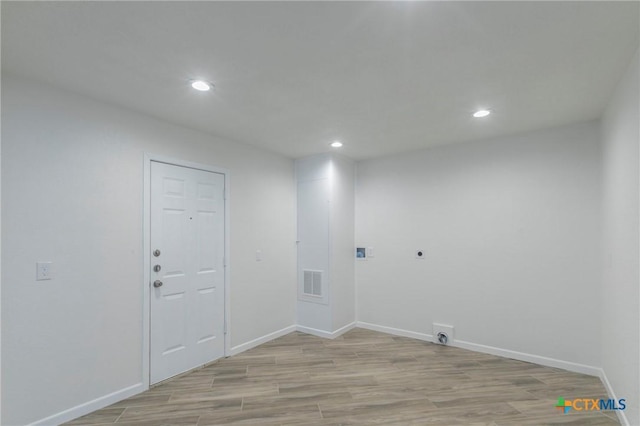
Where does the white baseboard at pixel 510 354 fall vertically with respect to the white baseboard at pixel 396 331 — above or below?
above

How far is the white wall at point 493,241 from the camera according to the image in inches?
123

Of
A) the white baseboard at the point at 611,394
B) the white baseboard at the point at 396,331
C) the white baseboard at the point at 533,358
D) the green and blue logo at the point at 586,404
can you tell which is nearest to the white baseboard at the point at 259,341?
the white baseboard at the point at 396,331

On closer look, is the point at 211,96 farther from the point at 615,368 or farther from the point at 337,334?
the point at 615,368

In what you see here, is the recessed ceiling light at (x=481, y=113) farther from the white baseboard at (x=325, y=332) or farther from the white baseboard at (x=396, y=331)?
the white baseboard at (x=325, y=332)

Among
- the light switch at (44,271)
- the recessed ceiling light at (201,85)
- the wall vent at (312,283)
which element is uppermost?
the recessed ceiling light at (201,85)

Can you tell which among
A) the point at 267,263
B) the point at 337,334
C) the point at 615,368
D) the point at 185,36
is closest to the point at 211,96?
the point at 185,36

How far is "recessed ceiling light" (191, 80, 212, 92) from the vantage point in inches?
88.2

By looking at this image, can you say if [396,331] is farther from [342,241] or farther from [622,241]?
[622,241]

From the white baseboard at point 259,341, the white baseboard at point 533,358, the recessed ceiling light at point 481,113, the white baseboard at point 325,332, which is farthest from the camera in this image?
the white baseboard at point 325,332

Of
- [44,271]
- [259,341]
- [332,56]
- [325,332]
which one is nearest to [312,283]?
[325,332]

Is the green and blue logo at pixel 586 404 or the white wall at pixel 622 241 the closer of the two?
the white wall at pixel 622 241

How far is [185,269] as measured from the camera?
3172 mm

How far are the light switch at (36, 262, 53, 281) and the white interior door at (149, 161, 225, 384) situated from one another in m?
0.76

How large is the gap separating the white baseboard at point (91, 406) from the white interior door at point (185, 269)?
186 mm
